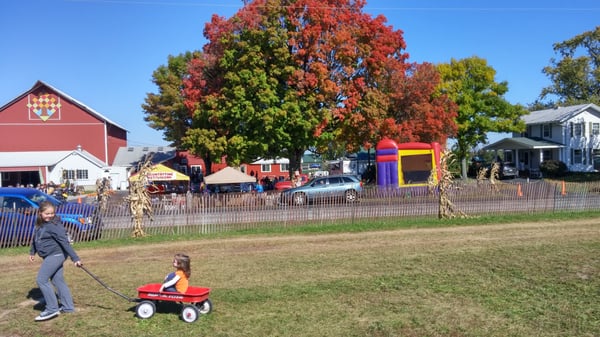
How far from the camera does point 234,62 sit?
27.5 meters

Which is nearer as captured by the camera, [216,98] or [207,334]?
[207,334]

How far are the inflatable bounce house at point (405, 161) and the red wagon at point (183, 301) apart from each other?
67.1 feet

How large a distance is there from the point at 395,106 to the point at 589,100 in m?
37.5

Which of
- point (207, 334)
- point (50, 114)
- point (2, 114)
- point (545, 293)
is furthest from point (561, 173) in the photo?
point (2, 114)

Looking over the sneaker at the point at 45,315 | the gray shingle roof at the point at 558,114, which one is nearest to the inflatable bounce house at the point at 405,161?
the sneaker at the point at 45,315

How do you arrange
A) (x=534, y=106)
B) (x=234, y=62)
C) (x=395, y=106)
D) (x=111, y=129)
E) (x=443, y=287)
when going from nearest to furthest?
1. (x=443, y=287)
2. (x=234, y=62)
3. (x=395, y=106)
4. (x=111, y=129)
5. (x=534, y=106)

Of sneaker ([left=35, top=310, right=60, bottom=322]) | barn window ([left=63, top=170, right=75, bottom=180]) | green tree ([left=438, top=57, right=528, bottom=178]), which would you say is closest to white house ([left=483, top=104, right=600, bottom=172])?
green tree ([left=438, top=57, right=528, bottom=178])

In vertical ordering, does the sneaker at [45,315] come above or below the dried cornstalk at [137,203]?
below

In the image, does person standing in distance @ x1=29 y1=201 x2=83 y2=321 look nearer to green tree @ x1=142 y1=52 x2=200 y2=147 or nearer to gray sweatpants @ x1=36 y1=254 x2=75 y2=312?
gray sweatpants @ x1=36 y1=254 x2=75 y2=312

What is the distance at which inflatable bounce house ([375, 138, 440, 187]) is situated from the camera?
1046 inches

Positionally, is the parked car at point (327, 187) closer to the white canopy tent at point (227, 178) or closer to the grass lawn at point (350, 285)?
the white canopy tent at point (227, 178)

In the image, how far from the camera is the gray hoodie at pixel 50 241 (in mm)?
6926

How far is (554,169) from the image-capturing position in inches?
1751

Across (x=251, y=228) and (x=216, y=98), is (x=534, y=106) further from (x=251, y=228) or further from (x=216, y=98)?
(x=251, y=228)
